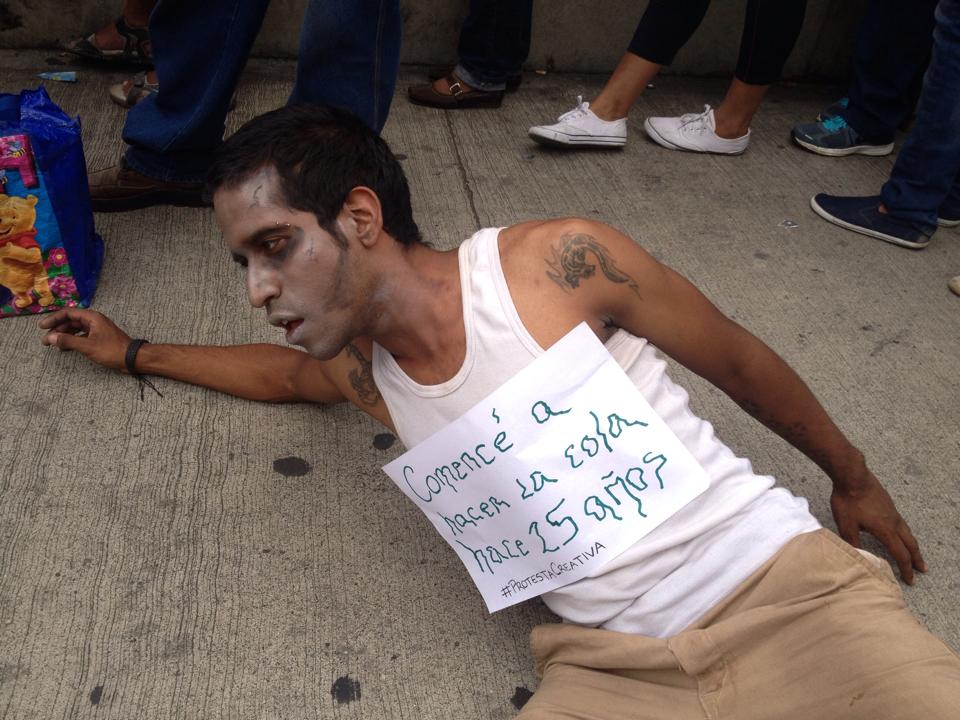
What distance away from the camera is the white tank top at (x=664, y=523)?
155 centimetres

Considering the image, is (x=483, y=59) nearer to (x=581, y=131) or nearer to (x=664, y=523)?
(x=581, y=131)

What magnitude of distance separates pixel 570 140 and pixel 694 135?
509 mm

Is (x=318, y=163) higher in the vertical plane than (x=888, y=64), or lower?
higher

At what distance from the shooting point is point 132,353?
228 cm

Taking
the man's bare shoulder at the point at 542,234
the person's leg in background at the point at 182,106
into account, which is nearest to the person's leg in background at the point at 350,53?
the person's leg in background at the point at 182,106

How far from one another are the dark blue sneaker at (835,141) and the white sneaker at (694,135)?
0.25m

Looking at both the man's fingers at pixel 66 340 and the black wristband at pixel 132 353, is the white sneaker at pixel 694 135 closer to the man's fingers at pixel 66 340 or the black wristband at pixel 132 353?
the black wristband at pixel 132 353

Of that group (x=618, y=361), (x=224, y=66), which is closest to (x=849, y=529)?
(x=618, y=361)

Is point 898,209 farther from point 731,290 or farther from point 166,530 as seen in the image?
point 166,530

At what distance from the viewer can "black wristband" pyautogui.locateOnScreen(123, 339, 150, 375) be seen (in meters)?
2.28

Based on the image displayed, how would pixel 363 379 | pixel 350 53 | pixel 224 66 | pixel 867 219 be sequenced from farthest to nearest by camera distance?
pixel 867 219 → pixel 224 66 → pixel 350 53 → pixel 363 379

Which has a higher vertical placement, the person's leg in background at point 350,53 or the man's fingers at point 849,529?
the person's leg in background at point 350,53

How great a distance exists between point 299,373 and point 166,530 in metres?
0.45

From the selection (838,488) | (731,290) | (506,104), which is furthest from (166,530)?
(506,104)
